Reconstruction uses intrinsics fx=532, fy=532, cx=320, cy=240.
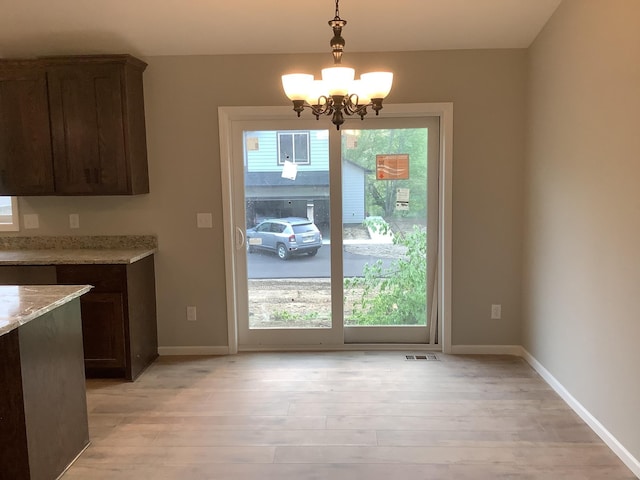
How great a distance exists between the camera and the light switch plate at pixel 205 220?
4207 millimetres

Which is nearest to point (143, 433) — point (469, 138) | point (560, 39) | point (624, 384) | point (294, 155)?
point (294, 155)

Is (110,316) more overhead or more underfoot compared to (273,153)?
more underfoot

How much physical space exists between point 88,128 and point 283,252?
1712mm

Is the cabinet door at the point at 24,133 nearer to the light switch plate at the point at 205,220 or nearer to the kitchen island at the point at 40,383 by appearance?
the light switch plate at the point at 205,220

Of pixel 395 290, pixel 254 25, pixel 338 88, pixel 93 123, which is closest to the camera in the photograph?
pixel 338 88

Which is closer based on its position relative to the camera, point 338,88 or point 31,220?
point 338,88

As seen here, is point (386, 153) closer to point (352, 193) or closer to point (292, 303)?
point (352, 193)

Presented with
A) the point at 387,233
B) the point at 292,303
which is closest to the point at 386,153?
the point at 387,233

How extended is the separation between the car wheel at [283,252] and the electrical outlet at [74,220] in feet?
5.25

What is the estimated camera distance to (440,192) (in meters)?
4.18

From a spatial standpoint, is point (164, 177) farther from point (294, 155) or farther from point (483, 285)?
point (483, 285)

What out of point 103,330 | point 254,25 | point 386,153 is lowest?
point 103,330

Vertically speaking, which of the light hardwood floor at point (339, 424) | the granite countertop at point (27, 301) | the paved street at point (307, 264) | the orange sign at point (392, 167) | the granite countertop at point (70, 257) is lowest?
the light hardwood floor at point (339, 424)

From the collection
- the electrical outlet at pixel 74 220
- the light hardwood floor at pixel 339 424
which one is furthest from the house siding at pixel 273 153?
the light hardwood floor at pixel 339 424
